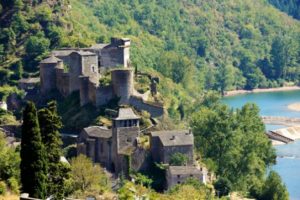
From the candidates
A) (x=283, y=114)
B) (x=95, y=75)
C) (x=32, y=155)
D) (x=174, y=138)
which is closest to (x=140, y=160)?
(x=174, y=138)

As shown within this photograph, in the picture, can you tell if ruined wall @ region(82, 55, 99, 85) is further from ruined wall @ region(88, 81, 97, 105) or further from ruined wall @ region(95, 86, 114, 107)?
ruined wall @ region(95, 86, 114, 107)

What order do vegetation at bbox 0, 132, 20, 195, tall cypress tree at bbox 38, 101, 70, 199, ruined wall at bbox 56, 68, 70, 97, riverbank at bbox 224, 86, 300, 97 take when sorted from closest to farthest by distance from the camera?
vegetation at bbox 0, 132, 20, 195 < tall cypress tree at bbox 38, 101, 70, 199 < ruined wall at bbox 56, 68, 70, 97 < riverbank at bbox 224, 86, 300, 97

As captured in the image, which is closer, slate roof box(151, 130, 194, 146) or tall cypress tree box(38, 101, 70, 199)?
tall cypress tree box(38, 101, 70, 199)

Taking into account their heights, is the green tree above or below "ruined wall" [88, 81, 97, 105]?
below

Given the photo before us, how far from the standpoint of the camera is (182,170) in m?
63.3

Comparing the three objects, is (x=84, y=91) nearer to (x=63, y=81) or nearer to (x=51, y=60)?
(x=63, y=81)

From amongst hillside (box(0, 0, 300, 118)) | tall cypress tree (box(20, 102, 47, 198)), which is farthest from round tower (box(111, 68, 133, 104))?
tall cypress tree (box(20, 102, 47, 198))

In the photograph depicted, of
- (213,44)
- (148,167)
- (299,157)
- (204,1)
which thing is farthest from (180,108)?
(204,1)

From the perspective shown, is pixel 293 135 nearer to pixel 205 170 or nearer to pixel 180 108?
pixel 180 108

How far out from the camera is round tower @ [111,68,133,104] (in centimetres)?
6894

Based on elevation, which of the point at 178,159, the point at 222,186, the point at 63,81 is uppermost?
the point at 63,81

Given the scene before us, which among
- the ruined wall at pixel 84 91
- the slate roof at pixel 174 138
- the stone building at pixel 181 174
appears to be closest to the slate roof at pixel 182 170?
the stone building at pixel 181 174

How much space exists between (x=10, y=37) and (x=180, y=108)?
61.0ft

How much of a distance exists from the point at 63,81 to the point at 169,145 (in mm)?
12632
